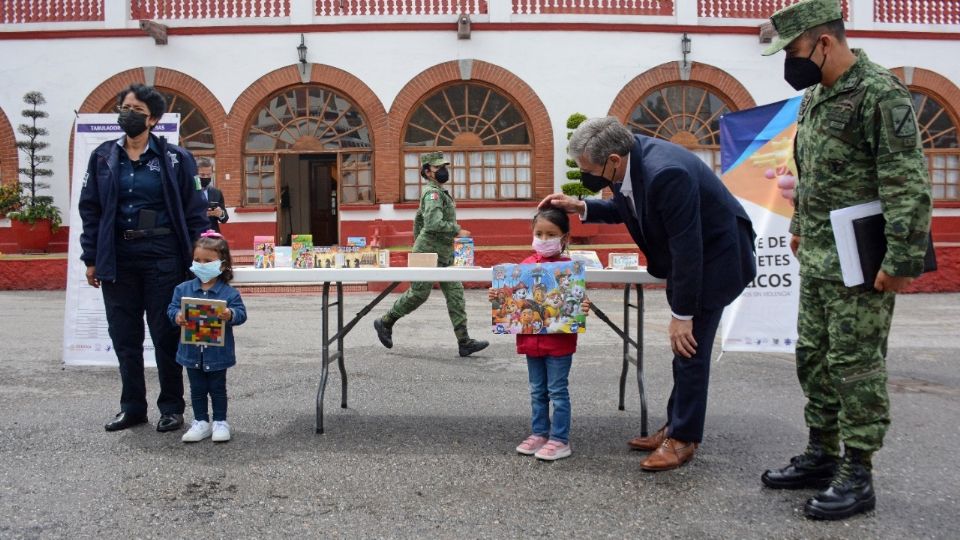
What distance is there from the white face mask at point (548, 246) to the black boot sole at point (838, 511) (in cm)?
164

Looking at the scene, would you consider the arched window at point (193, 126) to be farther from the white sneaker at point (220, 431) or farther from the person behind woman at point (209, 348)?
the white sneaker at point (220, 431)

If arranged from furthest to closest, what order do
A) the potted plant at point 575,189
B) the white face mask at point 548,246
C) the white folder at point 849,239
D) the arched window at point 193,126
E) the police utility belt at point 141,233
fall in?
the arched window at point 193,126, the potted plant at point 575,189, the police utility belt at point 141,233, the white face mask at point 548,246, the white folder at point 849,239

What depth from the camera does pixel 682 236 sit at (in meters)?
3.35

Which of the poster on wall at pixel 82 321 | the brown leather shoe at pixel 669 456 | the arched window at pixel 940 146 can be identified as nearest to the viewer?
the brown leather shoe at pixel 669 456

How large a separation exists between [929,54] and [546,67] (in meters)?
8.79

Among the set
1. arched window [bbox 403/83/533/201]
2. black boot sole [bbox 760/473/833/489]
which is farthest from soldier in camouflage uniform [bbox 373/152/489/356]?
arched window [bbox 403/83/533/201]

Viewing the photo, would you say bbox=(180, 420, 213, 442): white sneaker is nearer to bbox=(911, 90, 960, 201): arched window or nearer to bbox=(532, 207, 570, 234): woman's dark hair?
bbox=(532, 207, 570, 234): woman's dark hair

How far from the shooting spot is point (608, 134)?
3.50 metres

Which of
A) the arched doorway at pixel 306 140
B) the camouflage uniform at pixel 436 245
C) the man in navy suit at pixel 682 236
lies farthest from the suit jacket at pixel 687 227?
the arched doorway at pixel 306 140

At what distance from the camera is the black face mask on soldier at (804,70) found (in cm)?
310

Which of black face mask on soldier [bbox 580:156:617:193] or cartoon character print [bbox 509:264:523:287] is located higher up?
black face mask on soldier [bbox 580:156:617:193]

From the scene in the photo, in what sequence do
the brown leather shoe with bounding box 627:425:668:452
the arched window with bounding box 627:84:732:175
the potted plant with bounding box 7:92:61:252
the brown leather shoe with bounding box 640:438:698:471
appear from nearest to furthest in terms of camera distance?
the brown leather shoe with bounding box 640:438:698:471 → the brown leather shoe with bounding box 627:425:668:452 → the potted plant with bounding box 7:92:61:252 → the arched window with bounding box 627:84:732:175

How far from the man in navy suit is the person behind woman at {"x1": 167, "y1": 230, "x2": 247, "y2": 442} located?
1996 mm

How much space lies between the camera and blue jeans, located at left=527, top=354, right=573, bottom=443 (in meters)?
3.85
